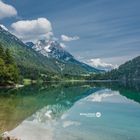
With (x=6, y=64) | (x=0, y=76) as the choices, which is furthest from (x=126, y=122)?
(x=6, y=64)

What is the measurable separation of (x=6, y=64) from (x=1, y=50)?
9.05 metres

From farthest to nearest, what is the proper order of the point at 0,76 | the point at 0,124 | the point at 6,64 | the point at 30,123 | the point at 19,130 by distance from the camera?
the point at 6,64
the point at 0,76
the point at 30,123
the point at 0,124
the point at 19,130

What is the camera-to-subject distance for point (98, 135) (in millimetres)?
34156

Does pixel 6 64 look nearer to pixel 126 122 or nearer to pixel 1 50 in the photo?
pixel 1 50

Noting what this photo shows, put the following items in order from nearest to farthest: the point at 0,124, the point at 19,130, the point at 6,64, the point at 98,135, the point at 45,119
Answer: the point at 98,135
the point at 19,130
the point at 0,124
the point at 45,119
the point at 6,64

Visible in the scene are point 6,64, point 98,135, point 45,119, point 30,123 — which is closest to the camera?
point 98,135

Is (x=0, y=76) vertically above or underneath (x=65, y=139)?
above

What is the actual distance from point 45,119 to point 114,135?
1539cm

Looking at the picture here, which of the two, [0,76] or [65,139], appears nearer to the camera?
[65,139]

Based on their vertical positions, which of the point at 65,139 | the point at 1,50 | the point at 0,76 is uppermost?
the point at 1,50

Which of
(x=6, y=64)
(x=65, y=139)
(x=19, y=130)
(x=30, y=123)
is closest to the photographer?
(x=65, y=139)

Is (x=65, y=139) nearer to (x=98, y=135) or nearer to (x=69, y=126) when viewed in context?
(x=98, y=135)

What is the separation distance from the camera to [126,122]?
4444cm

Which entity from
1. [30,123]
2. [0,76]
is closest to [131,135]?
[30,123]
